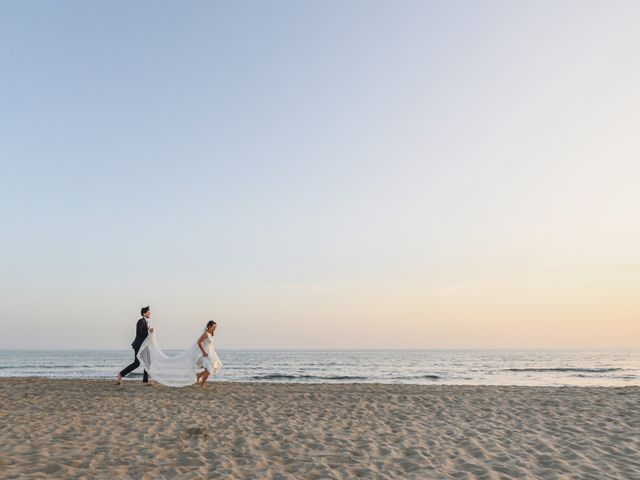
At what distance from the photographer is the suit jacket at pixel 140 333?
1413cm

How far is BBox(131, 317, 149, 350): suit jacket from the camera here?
1413 cm

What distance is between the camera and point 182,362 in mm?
14156

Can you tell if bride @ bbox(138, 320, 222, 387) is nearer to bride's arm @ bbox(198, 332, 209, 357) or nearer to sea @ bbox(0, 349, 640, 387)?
bride's arm @ bbox(198, 332, 209, 357)

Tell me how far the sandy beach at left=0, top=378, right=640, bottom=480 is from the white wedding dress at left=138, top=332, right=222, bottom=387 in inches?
64.3

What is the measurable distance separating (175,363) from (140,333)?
1.39 meters

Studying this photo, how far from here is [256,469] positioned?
5891mm

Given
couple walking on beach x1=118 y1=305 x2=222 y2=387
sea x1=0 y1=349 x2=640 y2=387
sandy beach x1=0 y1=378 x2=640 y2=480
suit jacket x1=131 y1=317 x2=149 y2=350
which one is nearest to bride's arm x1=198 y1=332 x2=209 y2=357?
couple walking on beach x1=118 y1=305 x2=222 y2=387

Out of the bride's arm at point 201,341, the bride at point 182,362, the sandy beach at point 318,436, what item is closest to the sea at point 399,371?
the bride at point 182,362

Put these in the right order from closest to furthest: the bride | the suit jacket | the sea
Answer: the bride, the suit jacket, the sea

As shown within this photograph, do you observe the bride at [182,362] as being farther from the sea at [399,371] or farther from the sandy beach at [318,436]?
the sea at [399,371]

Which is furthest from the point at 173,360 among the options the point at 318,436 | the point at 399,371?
the point at 399,371

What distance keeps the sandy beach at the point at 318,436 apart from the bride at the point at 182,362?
1.63 metres

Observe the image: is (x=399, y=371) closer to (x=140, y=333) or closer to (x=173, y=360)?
(x=173, y=360)

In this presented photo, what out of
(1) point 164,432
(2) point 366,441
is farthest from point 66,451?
(2) point 366,441
